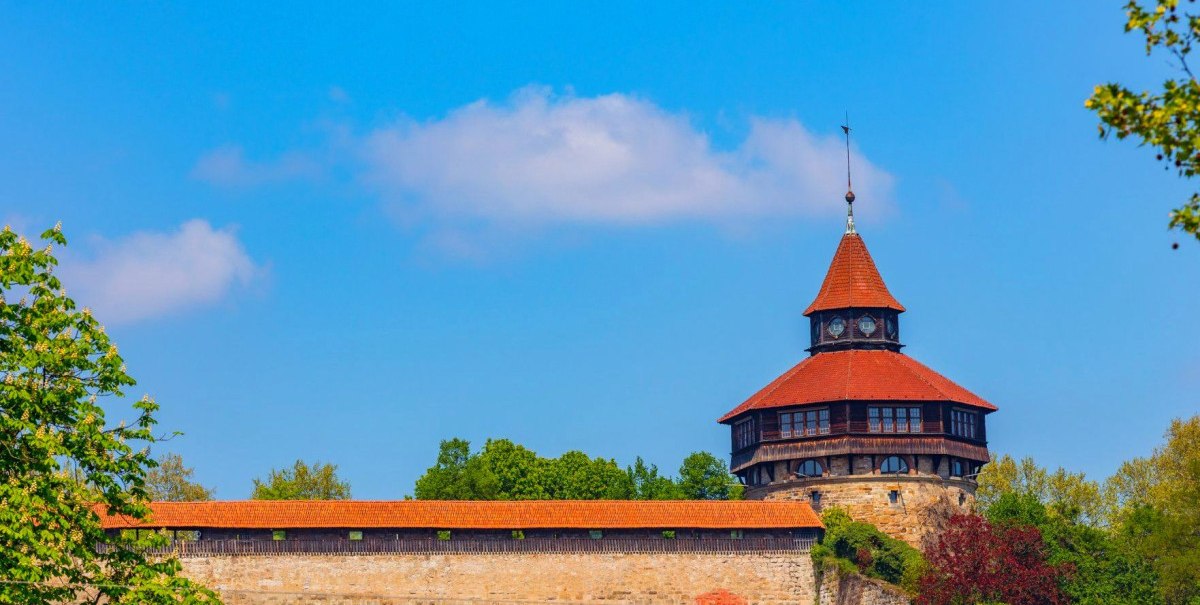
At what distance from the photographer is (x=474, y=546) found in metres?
61.4

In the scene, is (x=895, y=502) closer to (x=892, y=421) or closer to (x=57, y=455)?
(x=892, y=421)

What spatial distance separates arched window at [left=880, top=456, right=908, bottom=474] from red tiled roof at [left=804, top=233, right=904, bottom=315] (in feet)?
24.5

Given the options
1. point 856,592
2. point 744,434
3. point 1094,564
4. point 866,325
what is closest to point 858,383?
point 866,325

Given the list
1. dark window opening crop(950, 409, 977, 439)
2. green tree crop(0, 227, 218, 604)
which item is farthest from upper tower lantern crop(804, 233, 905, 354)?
green tree crop(0, 227, 218, 604)

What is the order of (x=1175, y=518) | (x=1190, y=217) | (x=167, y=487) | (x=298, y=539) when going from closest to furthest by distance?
(x=1190, y=217) → (x=298, y=539) → (x=1175, y=518) → (x=167, y=487)

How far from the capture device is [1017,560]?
62.6 m

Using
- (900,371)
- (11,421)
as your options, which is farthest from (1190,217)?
(900,371)

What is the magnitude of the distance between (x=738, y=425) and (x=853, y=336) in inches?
242

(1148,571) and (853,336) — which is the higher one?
(853,336)

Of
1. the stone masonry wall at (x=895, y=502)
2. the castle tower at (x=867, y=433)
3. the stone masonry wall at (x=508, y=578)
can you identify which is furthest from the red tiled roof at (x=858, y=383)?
the stone masonry wall at (x=508, y=578)

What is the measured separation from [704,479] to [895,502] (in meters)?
11.7

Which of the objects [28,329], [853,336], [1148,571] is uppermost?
[853,336]

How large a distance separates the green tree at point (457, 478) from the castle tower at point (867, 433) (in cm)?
1057

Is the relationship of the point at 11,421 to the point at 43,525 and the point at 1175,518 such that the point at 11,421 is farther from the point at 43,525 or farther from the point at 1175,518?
the point at 1175,518
